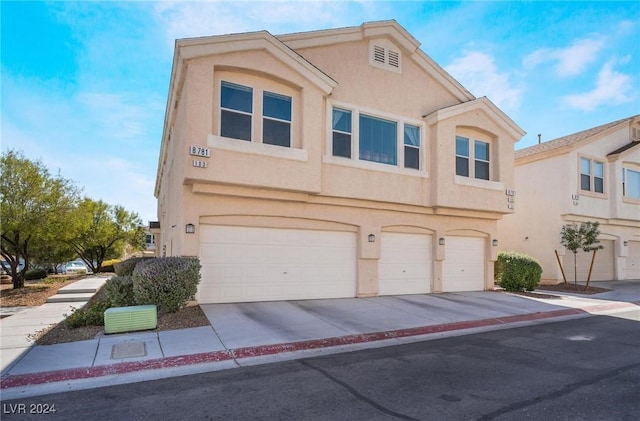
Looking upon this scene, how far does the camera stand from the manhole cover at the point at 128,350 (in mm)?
6730

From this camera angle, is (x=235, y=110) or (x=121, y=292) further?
(x=235, y=110)

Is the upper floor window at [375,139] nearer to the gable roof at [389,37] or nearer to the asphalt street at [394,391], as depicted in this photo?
the gable roof at [389,37]

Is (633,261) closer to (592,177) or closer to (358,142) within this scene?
(592,177)

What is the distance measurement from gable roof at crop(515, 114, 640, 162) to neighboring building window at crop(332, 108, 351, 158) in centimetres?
1273

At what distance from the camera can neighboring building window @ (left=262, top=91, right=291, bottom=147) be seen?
38.3 feet

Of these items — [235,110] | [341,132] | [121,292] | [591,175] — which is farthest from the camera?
[591,175]

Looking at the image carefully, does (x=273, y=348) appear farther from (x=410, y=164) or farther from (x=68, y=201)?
(x=68, y=201)

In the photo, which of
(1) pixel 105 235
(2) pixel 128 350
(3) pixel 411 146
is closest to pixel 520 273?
(3) pixel 411 146

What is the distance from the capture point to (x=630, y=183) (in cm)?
2250

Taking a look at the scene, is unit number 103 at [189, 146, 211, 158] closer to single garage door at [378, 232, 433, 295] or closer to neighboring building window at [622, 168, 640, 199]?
single garage door at [378, 232, 433, 295]

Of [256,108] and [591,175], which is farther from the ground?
[256,108]

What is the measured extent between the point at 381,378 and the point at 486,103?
1309 centimetres

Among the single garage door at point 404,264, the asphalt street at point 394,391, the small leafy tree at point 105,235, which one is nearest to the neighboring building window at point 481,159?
the single garage door at point 404,264

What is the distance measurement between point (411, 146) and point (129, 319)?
10586mm
